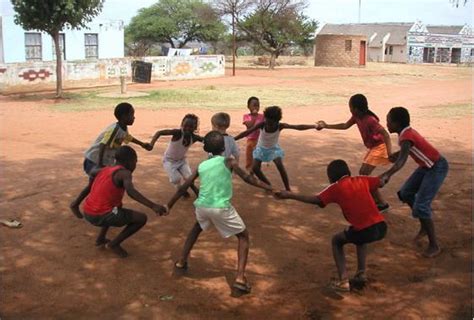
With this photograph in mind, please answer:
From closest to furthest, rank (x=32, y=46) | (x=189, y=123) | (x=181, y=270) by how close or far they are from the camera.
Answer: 1. (x=181, y=270)
2. (x=189, y=123)
3. (x=32, y=46)

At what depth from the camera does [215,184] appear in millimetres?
4121

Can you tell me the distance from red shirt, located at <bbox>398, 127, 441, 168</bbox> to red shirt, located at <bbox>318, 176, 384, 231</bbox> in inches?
41.4

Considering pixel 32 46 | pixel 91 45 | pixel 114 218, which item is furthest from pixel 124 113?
pixel 91 45

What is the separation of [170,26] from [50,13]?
120ft

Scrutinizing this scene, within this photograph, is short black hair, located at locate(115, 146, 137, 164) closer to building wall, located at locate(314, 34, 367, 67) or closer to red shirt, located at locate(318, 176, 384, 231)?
red shirt, located at locate(318, 176, 384, 231)

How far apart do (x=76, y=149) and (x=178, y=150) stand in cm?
460

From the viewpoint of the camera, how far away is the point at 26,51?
1236 inches

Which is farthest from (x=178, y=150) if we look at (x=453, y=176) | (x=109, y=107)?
(x=109, y=107)

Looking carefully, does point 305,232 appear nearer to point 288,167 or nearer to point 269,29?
point 288,167

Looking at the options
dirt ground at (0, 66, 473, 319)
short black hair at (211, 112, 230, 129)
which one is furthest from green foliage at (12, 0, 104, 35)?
short black hair at (211, 112, 230, 129)

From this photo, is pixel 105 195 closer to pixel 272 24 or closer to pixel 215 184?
pixel 215 184

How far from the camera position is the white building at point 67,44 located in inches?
1205

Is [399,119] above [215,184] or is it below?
above

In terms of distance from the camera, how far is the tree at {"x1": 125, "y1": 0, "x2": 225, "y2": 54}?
53.4m
